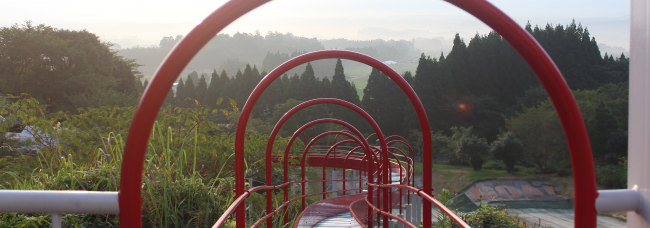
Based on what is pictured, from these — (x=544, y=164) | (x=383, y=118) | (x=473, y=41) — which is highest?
(x=473, y=41)

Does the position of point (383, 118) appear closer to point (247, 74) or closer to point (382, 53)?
point (247, 74)

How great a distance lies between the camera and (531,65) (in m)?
1.32

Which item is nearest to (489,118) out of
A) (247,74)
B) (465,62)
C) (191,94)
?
(465,62)

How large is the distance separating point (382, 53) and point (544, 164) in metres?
44.2

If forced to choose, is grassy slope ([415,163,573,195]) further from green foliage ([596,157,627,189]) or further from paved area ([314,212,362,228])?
paved area ([314,212,362,228])

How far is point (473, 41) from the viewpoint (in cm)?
4241

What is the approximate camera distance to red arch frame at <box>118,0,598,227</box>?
49.1 inches

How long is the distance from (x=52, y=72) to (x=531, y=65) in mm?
33902

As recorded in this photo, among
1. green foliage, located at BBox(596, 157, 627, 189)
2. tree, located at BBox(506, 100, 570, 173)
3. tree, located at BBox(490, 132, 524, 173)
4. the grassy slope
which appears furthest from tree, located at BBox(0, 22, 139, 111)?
green foliage, located at BBox(596, 157, 627, 189)

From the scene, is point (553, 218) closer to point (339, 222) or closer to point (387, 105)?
point (387, 105)

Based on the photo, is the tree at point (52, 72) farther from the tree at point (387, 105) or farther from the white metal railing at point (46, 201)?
the white metal railing at point (46, 201)

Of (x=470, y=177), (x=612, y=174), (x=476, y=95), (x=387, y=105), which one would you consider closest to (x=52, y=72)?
(x=387, y=105)

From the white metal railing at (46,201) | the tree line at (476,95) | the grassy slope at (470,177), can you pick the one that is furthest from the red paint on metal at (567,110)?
the grassy slope at (470,177)

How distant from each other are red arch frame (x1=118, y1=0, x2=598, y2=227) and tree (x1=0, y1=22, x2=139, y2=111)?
30.4 metres
